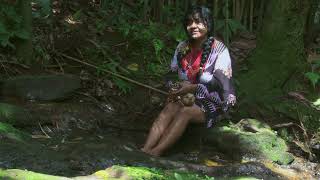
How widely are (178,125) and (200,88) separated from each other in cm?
39

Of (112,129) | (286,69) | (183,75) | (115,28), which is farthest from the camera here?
(115,28)

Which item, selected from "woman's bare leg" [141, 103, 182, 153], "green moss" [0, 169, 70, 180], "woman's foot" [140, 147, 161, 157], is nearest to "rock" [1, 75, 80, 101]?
"woman's bare leg" [141, 103, 182, 153]

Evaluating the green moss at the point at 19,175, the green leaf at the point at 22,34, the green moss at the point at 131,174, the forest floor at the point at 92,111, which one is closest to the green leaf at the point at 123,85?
the forest floor at the point at 92,111

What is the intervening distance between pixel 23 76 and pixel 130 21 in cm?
244

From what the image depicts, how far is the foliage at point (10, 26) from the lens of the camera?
18.5ft

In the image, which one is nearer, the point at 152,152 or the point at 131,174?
the point at 131,174

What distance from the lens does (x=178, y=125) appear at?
4594 millimetres

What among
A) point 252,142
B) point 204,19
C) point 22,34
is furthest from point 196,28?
point 22,34

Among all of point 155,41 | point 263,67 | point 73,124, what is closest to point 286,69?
point 263,67

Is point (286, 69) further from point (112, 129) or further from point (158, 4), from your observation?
point (158, 4)

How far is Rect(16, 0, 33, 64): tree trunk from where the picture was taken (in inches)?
224

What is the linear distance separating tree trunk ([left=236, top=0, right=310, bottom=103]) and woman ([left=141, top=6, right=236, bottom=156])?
0.91 metres

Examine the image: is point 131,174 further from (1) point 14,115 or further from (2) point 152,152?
(1) point 14,115

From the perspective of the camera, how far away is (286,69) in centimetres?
568
